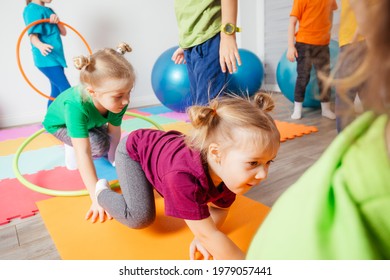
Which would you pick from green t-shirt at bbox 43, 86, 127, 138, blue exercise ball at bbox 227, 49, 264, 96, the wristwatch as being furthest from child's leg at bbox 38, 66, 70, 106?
the wristwatch

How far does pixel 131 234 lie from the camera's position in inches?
41.6

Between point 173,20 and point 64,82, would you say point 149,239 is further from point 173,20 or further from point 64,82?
point 173,20

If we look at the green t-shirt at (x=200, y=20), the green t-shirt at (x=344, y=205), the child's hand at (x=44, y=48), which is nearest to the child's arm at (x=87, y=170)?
the green t-shirt at (x=200, y=20)

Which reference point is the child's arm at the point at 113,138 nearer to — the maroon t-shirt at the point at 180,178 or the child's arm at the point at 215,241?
the maroon t-shirt at the point at 180,178

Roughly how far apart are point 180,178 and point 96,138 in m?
0.95

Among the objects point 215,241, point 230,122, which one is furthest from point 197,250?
point 230,122

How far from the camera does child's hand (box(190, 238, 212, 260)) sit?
35.5 inches

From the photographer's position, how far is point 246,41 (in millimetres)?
4070

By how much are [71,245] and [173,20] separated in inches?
117

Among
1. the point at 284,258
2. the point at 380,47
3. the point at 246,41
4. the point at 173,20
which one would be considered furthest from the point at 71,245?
the point at 246,41

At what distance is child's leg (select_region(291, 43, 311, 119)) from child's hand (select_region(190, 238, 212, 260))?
184cm

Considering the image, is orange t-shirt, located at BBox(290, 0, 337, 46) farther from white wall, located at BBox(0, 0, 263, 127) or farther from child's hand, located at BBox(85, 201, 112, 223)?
child's hand, located at BBox(85, 201, 112, 223)

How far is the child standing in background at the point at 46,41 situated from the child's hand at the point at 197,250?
6.40 feet

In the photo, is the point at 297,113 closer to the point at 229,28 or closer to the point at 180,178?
the point at 229,28
